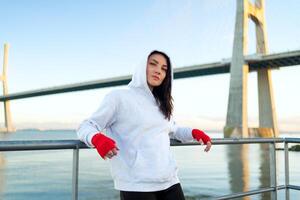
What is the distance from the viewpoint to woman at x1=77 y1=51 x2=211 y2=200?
4.13 feet

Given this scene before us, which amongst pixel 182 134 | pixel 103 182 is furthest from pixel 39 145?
pixel 103 182

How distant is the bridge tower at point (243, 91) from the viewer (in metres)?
24.0

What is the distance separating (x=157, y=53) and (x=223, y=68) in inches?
1037

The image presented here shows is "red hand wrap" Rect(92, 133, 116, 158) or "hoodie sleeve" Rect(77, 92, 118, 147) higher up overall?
"hoodie sleeve" Rect(77, 92, 118, 147)

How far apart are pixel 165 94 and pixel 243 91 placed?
916 inches

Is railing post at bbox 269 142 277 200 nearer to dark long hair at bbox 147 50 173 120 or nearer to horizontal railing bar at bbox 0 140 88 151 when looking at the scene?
dark long hair at bbox 147 50 173 120

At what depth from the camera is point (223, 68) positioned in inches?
1069

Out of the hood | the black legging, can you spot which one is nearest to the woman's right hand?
the black legging

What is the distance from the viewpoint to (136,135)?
1302 millimetres

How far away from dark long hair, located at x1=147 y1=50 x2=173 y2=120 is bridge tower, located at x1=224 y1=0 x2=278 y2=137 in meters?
22.5

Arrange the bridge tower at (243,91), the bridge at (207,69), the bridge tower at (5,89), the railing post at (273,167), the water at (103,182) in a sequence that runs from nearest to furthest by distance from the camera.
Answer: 1. the railing post at (273,167)
2. the water at (103,182)
3. the bridge tower at (243,91)
4. the bridge at (207,69)
5. the bridge tower at (5,89)

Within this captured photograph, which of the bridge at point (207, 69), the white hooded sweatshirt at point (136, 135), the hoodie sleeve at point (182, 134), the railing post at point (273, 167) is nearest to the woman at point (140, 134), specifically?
the white hooded sweatshirt at point (136, 135)

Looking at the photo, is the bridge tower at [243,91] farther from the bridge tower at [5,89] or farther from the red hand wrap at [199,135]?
the bridge tower at [5,89]

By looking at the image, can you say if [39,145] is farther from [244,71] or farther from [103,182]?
[244,71]
